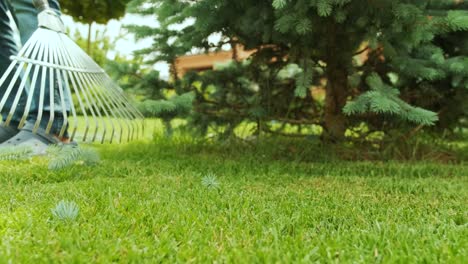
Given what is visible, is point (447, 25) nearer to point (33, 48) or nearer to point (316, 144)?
point (316, 144)

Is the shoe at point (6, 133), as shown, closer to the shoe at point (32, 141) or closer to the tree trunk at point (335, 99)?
the shoe at point (32, 141)

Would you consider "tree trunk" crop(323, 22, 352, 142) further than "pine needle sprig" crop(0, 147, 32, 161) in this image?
Yes

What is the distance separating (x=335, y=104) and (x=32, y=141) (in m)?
1.58

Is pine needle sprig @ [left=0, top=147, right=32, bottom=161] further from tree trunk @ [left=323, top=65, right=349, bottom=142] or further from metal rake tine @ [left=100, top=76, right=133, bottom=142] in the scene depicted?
Result: tree trunk @ [left=323, top=65, right=349, bottom=142]

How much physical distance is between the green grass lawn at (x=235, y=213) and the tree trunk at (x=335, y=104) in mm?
464

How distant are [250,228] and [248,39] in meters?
1.50

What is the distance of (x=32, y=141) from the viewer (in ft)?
7.16

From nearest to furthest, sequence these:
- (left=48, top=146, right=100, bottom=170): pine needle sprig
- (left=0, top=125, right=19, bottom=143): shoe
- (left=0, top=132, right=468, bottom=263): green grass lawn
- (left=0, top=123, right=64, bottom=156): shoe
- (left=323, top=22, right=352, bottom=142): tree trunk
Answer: (left=0, top=132, right=468, bottom=263): green grass lawn → (left=48, top=146, right=100, bottom=170): pine needle sprig → (left=0, top=123, right=64, bottom=156): shoe → (left=0, top=125, right=19, bottom=143): shoe → (left=323, top=22, right=352, bottom=142): tree trunk

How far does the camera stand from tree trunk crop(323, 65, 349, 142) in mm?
2619

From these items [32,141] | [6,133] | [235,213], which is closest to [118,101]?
[32,141]

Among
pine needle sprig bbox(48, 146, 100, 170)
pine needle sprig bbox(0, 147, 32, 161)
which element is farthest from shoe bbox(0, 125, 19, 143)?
pine needle sprig bbox(48, 146, 100, 170)

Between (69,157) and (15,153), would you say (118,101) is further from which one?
(15,153)

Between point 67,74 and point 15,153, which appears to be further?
point 15,153

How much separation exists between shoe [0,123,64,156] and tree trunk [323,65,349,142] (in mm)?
1425
